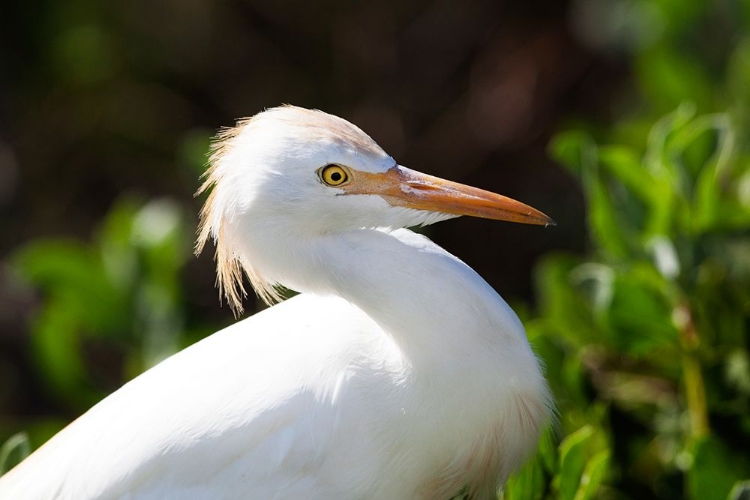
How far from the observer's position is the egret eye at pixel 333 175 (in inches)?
88.4

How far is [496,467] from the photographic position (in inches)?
92.2

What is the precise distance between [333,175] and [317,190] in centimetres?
5

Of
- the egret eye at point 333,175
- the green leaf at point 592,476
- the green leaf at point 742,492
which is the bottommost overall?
the green leaf at point 742,492

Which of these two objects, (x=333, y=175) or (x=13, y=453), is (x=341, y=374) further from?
(x=13, y=453)

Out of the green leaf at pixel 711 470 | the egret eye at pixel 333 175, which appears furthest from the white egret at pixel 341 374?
the green leaf at pixel 711 470

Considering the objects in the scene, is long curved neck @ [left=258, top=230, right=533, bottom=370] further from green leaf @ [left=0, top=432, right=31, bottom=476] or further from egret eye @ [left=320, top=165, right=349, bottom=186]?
green leaf @ [left=0, top=432, right=31, bottom=476]

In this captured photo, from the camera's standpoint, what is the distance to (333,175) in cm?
226

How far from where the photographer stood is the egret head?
7.32 ft

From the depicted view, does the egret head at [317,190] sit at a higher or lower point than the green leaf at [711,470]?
higher

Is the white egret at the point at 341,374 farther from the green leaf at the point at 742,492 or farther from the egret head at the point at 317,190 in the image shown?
the green leaf at the point at 742,492

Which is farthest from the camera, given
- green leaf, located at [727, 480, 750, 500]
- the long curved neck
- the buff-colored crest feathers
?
the buff-colored crest feathers

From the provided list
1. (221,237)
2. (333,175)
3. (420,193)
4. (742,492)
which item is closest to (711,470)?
(742,492)

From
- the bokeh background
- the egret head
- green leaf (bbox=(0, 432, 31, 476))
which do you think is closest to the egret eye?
the egret head

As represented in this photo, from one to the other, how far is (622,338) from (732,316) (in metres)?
0.32
